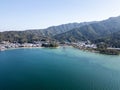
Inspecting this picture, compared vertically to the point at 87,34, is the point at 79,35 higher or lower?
lower

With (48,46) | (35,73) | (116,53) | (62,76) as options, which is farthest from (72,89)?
(48,46)

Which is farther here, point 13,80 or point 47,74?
point 47,74

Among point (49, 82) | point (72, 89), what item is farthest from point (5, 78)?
point (72, 89)

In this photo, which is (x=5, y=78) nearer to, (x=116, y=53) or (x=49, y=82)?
(x=49, y=82)

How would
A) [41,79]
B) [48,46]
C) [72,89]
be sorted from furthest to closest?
[48,46] < [41,79] < [72,89]

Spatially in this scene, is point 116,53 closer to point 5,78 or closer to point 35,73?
point 35,73

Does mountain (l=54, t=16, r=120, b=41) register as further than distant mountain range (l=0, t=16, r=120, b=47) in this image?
Yes

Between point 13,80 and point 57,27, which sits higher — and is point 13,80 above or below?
below

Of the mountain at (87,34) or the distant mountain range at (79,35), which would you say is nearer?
the distant mountain range at (79,35)

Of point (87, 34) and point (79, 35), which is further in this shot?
point (87, 34)

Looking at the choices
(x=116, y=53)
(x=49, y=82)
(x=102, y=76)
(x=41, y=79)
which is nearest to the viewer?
(x=49, y=82)
